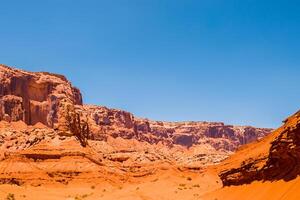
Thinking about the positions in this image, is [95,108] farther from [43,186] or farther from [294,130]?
[294,130]

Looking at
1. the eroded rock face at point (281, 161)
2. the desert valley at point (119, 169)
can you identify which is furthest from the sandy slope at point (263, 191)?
the eroded rock face at point (281, 161)

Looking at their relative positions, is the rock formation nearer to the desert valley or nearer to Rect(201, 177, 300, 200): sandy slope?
the desert valley

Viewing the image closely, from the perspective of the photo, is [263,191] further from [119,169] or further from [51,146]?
[119,169]

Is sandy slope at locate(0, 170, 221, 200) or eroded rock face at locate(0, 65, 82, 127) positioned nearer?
sandy slope at locate(0, 170, 221, 200)

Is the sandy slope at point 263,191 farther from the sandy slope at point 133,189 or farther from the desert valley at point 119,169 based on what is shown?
the sandy slope at point 133,189

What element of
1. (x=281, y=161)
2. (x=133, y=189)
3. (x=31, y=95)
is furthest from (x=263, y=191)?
(x=31, y=95)

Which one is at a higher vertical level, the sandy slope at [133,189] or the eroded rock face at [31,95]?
the eroded rock face at [31,95]

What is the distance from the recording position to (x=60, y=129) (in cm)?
8019

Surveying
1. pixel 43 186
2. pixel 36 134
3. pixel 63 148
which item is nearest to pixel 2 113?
pixel 36 134

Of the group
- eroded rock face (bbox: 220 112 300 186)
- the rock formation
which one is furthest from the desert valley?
the rock formation

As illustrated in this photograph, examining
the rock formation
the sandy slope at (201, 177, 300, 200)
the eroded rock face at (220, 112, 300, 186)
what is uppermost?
the rock formation

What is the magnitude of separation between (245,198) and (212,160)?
69344 mm

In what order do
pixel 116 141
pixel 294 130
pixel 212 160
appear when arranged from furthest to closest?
pixel 116 141, pixel 212 160, pixel 294 130

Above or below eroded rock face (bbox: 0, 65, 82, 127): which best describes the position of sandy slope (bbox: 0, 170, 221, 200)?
below
